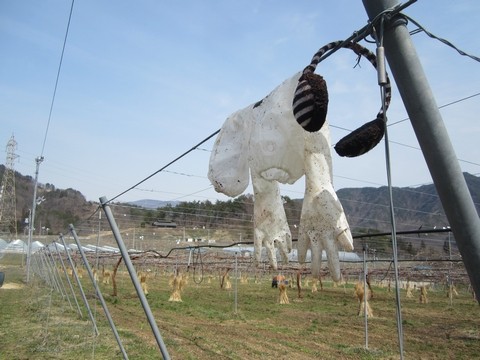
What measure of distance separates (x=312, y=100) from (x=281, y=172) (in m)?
0.52

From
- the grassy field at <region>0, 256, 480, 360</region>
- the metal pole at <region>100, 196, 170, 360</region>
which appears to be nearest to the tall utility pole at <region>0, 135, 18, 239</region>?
the grassy field at <region>0, 256, 480, 360</region>

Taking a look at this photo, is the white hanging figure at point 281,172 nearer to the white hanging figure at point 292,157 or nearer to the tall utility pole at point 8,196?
the white hanging figure at point 292,157

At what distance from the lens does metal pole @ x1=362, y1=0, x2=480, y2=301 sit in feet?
3.88

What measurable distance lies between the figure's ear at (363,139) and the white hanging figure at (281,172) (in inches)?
11.0

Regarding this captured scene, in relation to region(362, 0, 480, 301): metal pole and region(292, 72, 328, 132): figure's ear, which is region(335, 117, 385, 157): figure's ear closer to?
region(292, 72, 328, 132): figure's ear

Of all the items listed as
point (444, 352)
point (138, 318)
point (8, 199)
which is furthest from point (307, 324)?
point (8, 199)

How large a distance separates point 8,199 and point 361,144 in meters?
45.4

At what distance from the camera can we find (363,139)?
58.1 inches

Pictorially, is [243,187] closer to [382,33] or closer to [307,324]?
[382,33]

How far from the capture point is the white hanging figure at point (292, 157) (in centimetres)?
151

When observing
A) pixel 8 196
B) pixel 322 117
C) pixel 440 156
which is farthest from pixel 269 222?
pixel 8 196

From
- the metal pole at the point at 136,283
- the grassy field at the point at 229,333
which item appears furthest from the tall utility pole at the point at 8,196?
the metal pole at the point at 136,283

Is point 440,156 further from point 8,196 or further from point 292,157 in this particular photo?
point 8,196

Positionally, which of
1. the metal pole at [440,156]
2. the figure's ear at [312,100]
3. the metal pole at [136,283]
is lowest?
the metal pole at [136,283]
